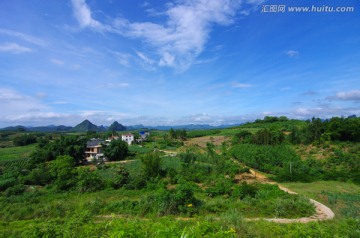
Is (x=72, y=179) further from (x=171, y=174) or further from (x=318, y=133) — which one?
(x=318, y=133)

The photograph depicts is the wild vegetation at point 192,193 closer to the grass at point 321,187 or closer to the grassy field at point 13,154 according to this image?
the grass at point 321,187

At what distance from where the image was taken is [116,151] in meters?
33.8

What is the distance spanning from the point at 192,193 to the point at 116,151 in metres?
25.7

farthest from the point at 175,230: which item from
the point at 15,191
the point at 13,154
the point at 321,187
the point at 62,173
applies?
the point at 13,154

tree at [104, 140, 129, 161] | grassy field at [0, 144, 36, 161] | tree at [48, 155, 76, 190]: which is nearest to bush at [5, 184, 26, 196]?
tree at [48, 155, 76, 190]

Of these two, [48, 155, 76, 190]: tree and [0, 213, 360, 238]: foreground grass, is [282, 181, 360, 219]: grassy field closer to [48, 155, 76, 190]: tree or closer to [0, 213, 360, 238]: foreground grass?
[0, 213, 360, 238]: foreground grass

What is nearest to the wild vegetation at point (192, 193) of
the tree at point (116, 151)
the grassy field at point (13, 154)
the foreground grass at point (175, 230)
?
the foreground grass at point (175, 230)

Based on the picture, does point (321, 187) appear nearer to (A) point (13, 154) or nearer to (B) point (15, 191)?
(B) point (15, 191)

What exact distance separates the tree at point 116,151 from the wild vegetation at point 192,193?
18 centimetres

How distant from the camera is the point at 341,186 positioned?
1611cm

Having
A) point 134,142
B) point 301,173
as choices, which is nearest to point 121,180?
point 301,173

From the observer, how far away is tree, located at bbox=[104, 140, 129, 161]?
3369cm

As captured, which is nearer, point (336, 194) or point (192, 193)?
point (192, 193)

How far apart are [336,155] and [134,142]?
4828 cm
